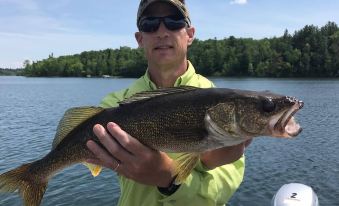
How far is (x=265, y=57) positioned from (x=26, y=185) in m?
138

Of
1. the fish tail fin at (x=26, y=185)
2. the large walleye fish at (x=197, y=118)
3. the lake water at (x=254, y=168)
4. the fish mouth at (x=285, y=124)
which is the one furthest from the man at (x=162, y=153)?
the lake water at (x=254, y=168)

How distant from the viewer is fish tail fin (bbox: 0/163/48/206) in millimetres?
3992

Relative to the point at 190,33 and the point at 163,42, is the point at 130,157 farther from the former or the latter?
the point at 190,33

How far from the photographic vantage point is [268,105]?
3.40m

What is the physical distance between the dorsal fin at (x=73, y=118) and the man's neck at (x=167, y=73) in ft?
2.83

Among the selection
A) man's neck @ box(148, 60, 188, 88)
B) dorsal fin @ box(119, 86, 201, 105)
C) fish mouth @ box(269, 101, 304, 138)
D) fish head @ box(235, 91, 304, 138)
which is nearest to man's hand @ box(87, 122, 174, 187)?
dorsal fin @ box(119, 86, 201, 105)

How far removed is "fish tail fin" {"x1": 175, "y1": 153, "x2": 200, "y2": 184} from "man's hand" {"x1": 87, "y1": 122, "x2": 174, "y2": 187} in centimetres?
7

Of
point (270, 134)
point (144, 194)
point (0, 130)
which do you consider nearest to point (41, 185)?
point (144, 194)

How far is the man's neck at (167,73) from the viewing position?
4.30 metres

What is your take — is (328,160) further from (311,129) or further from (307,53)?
(307,53)

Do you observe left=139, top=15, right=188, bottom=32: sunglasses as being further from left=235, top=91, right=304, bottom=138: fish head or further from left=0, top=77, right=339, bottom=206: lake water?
left=0, top=77, right=339, bottom=206: lake water

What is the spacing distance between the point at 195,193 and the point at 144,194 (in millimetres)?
523

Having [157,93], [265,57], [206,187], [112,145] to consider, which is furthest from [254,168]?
[265,57]

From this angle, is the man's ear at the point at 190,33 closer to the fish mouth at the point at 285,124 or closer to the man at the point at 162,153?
the man at the point at 162,153
